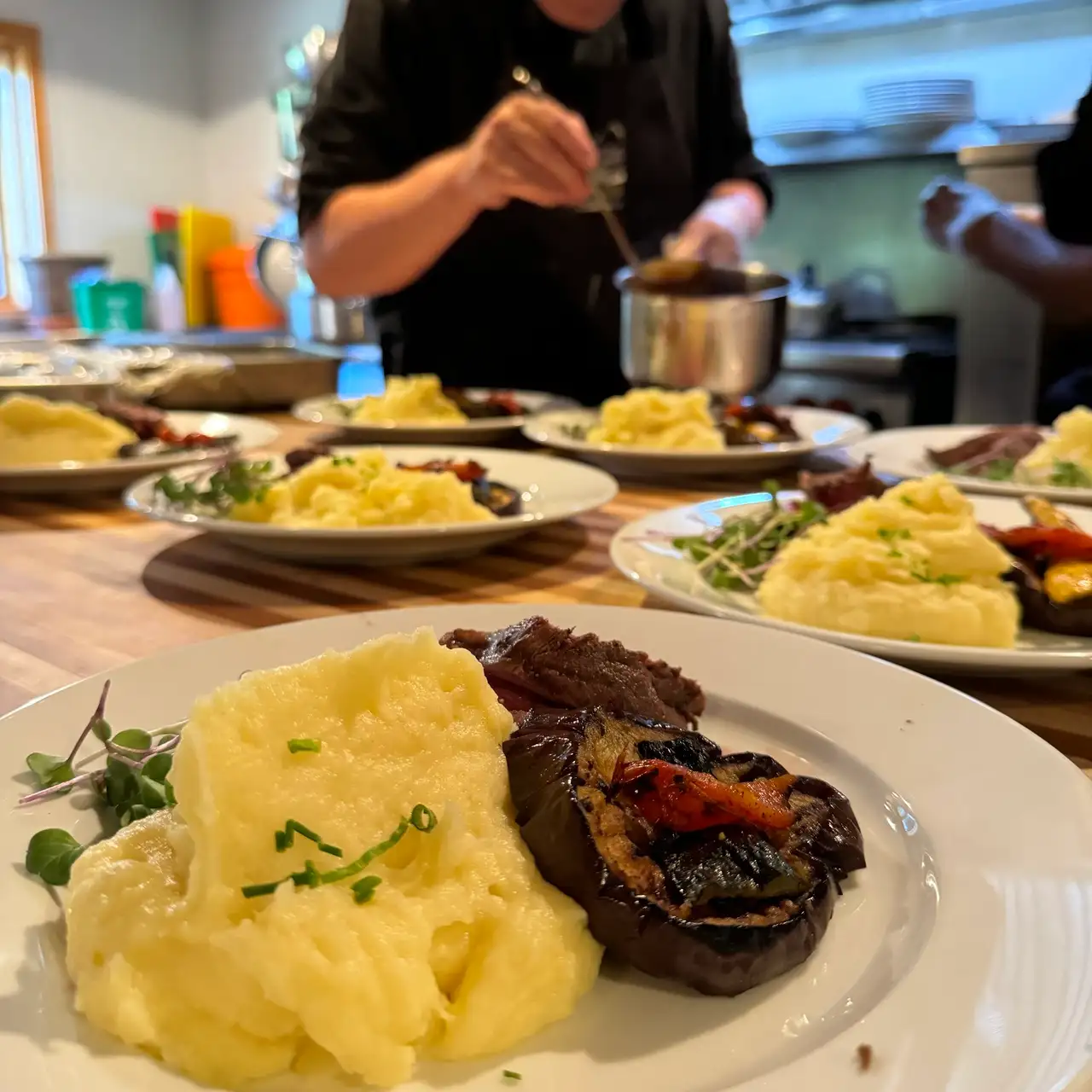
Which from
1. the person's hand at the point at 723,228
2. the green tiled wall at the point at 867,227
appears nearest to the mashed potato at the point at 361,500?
the person's hand at the point at 723,228

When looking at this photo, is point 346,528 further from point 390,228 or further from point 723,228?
point 723,228

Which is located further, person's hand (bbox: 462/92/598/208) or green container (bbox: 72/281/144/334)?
green container (bbox: 72/281/144/334)

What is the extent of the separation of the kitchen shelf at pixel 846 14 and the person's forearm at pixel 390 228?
443 cm

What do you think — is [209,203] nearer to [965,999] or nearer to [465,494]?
[465,494]

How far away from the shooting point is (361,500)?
216 centimetres

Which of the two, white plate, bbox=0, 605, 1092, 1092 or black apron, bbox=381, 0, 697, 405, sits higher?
black apron, bbox=381, 0, 697, 405

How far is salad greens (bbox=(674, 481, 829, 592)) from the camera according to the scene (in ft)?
6.34

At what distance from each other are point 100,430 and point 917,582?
2274 mm

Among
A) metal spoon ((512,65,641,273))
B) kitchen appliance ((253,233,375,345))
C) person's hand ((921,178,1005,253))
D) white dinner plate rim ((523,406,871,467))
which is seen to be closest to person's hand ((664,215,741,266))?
metal spoon ((512,65,641,273))

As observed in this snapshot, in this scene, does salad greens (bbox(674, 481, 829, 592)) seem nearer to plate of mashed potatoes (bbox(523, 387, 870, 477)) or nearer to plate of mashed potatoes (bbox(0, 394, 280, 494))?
plate of mashed potatoes (bbox(523, 387, 870, 477))

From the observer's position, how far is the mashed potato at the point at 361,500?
2.12m

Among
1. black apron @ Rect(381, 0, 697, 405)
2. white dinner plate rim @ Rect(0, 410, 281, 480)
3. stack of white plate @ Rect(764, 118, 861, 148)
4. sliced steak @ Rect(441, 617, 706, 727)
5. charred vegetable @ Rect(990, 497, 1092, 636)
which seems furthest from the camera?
stack of white plate @ Rect(764, 118, 861, 148)

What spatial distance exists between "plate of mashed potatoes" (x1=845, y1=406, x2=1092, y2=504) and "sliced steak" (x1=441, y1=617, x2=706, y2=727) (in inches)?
58.6

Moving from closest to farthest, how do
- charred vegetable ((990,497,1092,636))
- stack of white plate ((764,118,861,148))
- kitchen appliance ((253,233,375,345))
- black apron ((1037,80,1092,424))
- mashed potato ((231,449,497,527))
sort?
charred vegetable ((990,497,1092,636))
mashed potato ((231,449,497,527))
black apron ((1037,80,1092,424))
stack of white plate ((764,118,861,148))
kitchen appliance ((253,233,375,345))
